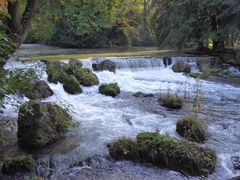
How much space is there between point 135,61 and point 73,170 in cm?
1171

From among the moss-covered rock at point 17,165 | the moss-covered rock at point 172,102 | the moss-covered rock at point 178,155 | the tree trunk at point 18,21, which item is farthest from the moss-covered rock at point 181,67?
the tree trunk at point 18,21

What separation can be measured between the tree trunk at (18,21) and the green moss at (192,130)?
406cm

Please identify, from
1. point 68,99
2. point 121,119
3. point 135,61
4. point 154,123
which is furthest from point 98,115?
point 135,61

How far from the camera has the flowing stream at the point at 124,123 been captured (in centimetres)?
612

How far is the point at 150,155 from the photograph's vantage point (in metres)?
6.37

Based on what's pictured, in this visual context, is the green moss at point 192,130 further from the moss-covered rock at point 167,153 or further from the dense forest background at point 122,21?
the dense forest background at point 122,21

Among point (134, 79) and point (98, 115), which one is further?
point (134, 79)

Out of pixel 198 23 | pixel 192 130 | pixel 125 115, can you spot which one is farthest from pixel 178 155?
pixel 198 23

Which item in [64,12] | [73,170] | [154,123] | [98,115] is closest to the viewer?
[64,12]

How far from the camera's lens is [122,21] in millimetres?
24562

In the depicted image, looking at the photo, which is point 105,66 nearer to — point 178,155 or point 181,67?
point 181,67

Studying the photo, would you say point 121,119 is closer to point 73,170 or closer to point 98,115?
point 98,115

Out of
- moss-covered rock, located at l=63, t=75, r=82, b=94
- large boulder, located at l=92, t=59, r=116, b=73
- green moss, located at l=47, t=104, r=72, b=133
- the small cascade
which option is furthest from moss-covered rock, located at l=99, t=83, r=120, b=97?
green moss, located at l=47, t=104, r=72, b=133

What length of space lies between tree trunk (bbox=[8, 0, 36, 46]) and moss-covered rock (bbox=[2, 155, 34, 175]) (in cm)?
229
